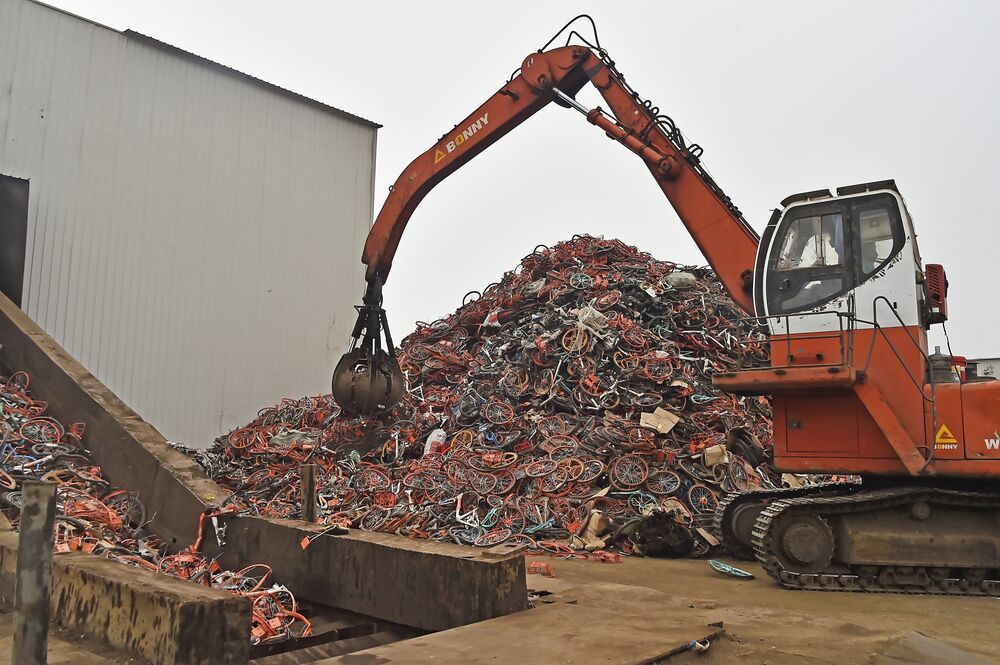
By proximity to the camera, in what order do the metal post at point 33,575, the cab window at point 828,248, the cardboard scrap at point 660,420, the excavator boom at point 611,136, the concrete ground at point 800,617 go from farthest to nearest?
the cardboard scrap at point 660,420, the excavator boom at point 611,136, the cab window at point 828,248, the concrete ground at point 800,617, the metal post at point 33,575

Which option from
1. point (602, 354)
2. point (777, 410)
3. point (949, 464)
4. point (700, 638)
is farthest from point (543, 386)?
point (700, 638)

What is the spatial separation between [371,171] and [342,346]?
420 centimetres

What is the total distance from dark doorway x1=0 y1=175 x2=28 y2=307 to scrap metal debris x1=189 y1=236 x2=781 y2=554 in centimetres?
410

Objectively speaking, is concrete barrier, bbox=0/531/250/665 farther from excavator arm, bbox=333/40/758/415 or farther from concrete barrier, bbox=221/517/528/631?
excavator arm, bbox=333/40/758/415

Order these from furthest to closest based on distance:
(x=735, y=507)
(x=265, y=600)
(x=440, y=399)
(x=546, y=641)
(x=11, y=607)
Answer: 1. (x=440, y=399)
2. (x=735, y=507)
3. (x=265, y=600)
4. (x=11, y=607)
5. (x=546, y=641)

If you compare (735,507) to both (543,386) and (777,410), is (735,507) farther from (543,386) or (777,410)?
(543,386)

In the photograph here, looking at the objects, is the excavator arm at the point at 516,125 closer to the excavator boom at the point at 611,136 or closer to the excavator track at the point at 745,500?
the excavator boom at the point at 611,136

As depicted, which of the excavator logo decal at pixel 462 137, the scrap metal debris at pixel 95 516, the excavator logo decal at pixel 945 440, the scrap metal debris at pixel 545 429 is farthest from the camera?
the excavator logo decal at pixel 462 137

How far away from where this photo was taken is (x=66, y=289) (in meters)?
12.5

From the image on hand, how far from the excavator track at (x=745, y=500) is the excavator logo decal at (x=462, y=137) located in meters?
5.77

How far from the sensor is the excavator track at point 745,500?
25.9 feet

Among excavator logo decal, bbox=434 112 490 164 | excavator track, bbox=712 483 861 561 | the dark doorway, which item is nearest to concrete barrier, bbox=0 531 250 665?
excavator track, bbox=712 483 861 561

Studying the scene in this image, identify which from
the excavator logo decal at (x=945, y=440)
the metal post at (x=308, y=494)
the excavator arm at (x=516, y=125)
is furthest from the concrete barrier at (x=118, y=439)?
the excavator logo decal at (x=945, y=440)

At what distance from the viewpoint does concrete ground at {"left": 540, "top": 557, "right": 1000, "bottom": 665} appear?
445 centimetres
